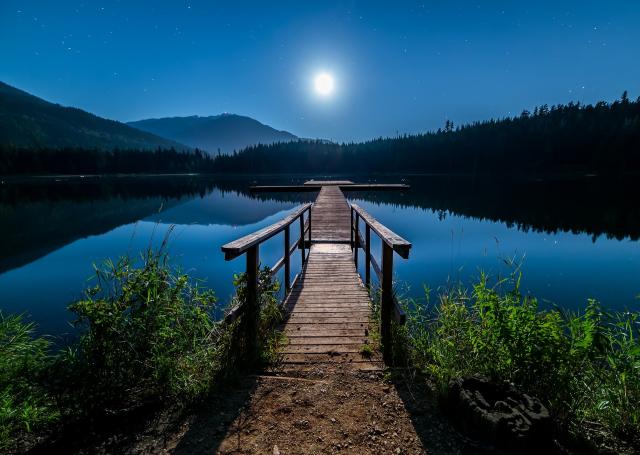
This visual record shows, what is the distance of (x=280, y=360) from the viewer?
3.90m

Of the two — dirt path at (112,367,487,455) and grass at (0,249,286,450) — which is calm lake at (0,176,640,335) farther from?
dirt path at (112,367,487,455)

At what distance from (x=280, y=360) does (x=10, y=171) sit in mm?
119157

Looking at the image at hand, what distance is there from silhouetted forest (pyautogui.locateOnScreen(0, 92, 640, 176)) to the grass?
314ft

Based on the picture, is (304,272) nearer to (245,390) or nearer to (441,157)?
(245,390)

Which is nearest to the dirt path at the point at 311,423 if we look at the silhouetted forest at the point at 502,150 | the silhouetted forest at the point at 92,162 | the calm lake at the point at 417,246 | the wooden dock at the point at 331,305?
the wooden dock at the point at 331,305

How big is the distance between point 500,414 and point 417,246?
17.0 m

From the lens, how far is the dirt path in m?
2.57

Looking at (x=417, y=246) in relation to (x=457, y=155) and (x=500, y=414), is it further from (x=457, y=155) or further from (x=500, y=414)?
(x=457, y=155)

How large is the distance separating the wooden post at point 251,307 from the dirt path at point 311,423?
41 centimetres

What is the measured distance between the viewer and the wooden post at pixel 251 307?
3.71 m

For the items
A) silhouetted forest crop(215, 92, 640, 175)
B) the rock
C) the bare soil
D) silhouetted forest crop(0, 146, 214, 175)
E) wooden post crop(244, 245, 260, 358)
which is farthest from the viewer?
silhouetted forest crop(0, 146, 214, 175)

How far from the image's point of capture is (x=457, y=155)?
99250 mm

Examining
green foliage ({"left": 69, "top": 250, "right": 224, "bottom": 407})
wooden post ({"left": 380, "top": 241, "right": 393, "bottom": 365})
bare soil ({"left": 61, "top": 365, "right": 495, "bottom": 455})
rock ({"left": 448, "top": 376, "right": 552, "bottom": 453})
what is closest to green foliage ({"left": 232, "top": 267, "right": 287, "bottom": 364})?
bare soil ({"left": 61, "top": 365, "right": 495, "bottom": 455})

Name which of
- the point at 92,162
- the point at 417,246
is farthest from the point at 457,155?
the point at 92,162
